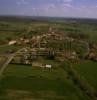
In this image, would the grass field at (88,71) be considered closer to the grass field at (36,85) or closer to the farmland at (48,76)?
the farmland at (48,76)

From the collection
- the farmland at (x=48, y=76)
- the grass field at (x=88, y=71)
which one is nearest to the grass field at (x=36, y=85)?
the farmland at (x=48, y=76)

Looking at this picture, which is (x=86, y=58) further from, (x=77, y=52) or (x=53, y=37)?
(x=53, y=37)

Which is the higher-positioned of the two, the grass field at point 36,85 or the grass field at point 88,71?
the grass field at point 36,85

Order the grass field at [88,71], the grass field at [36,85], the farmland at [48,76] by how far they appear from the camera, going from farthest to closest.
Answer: the grass field at [88,71]
the farmland at [48,76]
the grass field at [36,85]

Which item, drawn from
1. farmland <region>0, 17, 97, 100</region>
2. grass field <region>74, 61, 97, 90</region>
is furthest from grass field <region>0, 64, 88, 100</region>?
grass field <region>74, 61, 97, 90</region>

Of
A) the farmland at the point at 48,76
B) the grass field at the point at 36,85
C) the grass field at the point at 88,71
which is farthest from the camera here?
the grass field at the point at 88,71

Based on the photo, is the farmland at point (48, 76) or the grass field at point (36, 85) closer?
the grass field at point (36, 85)

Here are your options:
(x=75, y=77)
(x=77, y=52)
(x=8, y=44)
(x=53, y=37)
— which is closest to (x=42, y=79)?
(x=75, y=77)

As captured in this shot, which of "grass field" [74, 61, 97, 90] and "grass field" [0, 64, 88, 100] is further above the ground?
"grass field" [0, 64, 88, 100]

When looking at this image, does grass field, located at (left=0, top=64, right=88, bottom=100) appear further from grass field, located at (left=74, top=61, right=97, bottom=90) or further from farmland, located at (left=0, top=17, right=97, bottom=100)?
grass field, located at (left=74, top=61, right=97, bottom=90)
